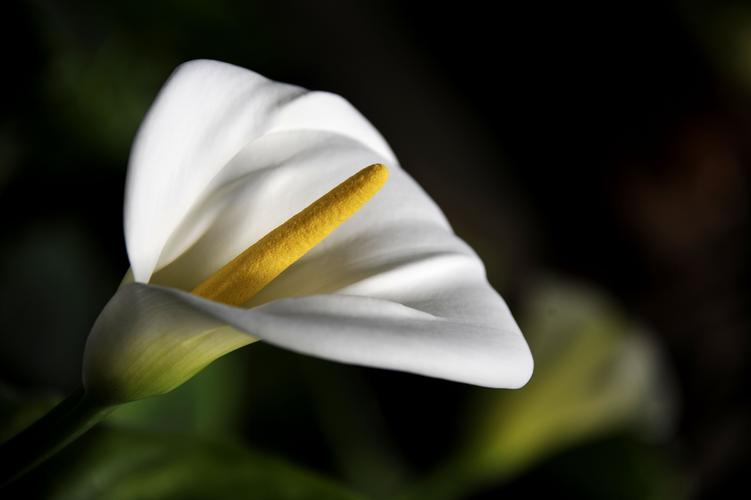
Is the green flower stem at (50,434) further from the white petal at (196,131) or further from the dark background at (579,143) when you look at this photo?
the dark background at (579,143)

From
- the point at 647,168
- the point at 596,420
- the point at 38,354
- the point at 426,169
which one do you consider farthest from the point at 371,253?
the point at 647,168

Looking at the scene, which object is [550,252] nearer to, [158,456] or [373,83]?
[373,83]

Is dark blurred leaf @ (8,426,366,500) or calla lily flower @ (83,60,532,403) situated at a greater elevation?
calla lily flower @ (83,60,532,403)

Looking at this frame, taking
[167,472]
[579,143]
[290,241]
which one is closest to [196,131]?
[290,241]

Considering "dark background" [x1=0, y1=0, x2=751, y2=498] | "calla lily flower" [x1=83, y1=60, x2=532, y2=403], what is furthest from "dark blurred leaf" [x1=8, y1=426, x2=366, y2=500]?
"dark background" [x1=0, y1=0, x2=751, y2=498]

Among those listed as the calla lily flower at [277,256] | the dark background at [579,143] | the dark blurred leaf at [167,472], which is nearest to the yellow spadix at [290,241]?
the calla lily flower at [277,256]

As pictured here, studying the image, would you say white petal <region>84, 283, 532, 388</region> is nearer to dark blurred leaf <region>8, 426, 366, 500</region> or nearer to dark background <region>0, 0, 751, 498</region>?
dark blurred leaf <region>8, 426, 366, 500</region>

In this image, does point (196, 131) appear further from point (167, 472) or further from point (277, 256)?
point (167, 472)
